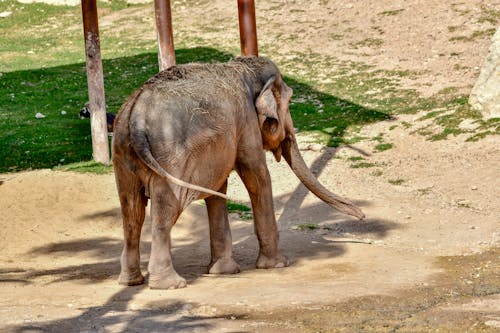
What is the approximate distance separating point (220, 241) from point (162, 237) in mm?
1135

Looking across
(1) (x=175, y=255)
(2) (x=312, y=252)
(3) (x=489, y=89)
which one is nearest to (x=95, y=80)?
(1) (x=175, y=255)

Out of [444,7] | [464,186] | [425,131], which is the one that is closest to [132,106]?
[464,186]

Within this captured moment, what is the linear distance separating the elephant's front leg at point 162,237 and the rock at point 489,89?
26.8 feet

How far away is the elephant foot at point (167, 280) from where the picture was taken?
32.6 ft

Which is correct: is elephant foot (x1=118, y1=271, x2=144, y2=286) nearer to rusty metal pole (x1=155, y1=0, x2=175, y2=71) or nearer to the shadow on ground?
the shadow on ground

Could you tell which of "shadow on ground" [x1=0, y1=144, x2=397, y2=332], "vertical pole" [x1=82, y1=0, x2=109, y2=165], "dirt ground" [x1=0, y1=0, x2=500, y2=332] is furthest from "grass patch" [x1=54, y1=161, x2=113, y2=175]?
"shadow on ground" [x1=0, y1=144, x2=397, y2=332]

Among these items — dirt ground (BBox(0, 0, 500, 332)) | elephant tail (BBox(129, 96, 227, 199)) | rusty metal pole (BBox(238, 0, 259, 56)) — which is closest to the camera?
dirt ground (BBox(0, 0, 500, 332))

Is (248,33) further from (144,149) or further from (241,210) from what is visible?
(144,149)

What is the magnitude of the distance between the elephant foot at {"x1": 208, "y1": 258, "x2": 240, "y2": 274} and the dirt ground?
18cm

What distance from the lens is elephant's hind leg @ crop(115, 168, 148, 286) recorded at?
10023 millimetres

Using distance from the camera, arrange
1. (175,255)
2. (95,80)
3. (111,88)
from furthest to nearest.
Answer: (111,88) → (95,80) → (175,255)

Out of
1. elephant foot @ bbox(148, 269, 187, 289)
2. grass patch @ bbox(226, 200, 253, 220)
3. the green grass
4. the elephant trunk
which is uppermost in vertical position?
the elephant trunk

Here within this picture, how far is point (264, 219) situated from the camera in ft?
36.6

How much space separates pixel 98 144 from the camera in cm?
1628
